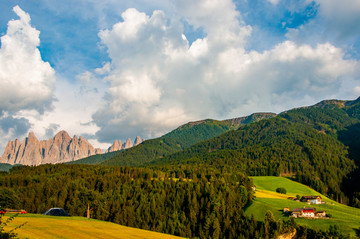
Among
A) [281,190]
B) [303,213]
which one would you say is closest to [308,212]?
[303,213]

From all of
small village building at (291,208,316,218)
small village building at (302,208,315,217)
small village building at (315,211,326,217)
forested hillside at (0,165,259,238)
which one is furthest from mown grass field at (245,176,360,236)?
forested hillside at (0,165,259,238)

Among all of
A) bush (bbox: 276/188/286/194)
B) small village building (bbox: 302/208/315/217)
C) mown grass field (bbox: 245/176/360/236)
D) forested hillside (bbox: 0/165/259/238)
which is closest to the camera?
mown grass field (bbox: 245/176/360/236)

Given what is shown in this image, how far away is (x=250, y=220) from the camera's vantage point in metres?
98.3

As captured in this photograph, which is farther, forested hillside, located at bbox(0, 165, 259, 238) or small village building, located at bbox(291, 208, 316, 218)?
forested hillside, located at bbox(0, 165, 259, 238)

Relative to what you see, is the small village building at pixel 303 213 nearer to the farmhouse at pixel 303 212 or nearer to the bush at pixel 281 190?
the farmhouse at pixel 303 212

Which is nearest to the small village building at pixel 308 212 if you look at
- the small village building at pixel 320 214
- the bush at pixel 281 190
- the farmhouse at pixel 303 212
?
the farmhouse at pixel 303 212

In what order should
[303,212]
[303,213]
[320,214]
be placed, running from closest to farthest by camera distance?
[320,214] < [303,213] < [303,212]

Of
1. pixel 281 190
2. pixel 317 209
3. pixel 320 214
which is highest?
pixel 281 190

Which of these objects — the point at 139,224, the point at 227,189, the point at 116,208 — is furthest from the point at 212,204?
the point at 116,208

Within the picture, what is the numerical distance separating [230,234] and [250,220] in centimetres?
1008

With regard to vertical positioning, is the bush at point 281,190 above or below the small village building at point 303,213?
above

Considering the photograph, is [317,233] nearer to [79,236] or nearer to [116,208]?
[79,236]

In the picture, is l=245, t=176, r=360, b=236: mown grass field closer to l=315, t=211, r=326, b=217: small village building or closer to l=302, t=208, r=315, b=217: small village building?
l=315, t=211, r=326, b=217: small village building

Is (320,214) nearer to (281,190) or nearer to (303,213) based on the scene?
(303,213)
